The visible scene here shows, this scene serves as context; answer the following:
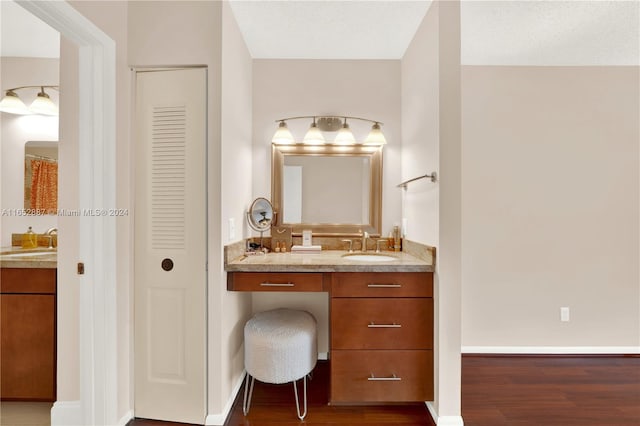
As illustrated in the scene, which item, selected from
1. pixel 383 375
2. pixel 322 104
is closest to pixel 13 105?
pixel 322 104

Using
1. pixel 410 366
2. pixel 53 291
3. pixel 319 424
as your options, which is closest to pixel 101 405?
pixel 53 291

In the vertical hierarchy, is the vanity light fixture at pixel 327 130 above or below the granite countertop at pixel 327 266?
above

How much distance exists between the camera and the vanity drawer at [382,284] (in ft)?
5.92

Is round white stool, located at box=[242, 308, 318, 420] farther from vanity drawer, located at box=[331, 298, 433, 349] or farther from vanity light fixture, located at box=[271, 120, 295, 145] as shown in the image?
vanity light fixture, located at box=[271, 120, 295, 145]

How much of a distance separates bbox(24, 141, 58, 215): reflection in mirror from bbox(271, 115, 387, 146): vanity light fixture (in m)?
1.60

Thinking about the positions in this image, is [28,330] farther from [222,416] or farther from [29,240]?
[222,416]

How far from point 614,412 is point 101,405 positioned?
3074 millimetres

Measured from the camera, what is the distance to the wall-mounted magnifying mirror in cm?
230

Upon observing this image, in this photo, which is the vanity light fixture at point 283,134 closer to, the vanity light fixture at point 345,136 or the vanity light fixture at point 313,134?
the vanity light fixture at point 313,134

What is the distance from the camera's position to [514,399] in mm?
2008

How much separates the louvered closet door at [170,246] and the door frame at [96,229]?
15cm

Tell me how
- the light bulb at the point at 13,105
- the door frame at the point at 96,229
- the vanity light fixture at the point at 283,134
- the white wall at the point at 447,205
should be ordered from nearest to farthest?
the door frame at the point at 96,229 < the white wall at the point at 447,205 < the light bulb at the point at 13,105 < the vanity light fixture at the point at 283,134

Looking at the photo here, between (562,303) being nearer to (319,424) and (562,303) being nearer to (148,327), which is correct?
(319,424)

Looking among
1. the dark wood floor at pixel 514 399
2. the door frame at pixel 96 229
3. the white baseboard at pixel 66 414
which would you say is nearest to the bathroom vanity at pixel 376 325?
the dark wood floor at pixel 514 399
